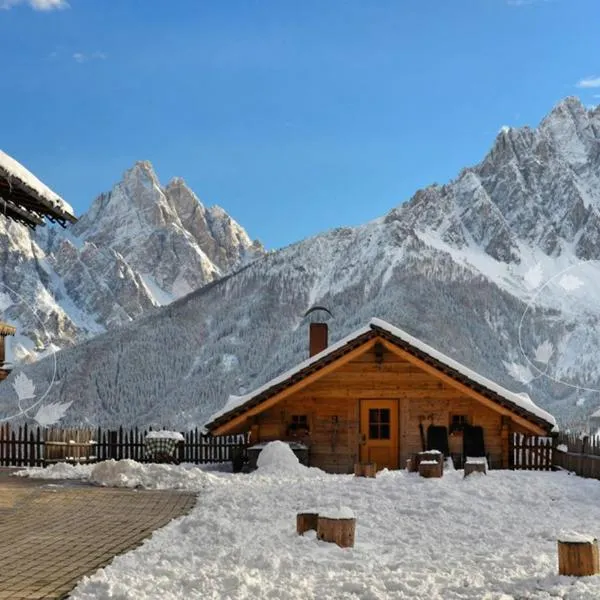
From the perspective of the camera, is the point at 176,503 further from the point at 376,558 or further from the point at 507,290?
the point at 507,290

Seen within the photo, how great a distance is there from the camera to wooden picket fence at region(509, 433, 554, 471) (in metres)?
25.3

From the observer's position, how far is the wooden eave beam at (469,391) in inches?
974

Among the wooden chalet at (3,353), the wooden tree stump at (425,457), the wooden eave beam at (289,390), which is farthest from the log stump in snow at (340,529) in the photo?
the wooden eave beam at (289,390)

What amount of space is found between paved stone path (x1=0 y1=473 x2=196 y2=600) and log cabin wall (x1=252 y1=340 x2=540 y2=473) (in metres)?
7.76

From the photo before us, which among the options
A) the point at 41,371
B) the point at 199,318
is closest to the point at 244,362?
the point at 199,318

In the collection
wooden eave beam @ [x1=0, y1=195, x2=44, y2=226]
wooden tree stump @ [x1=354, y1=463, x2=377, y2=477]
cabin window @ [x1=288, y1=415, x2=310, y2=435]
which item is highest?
wooden eave beam @ [x1=0, y1=195, x2=44, y2=226]

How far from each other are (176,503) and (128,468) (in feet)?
14.1

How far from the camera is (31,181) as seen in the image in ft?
53.5

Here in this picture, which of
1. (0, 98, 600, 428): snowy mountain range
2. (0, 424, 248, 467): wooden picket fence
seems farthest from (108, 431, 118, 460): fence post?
(0, 98, 600, 428): snowy mountain range

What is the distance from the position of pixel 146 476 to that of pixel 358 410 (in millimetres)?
8312

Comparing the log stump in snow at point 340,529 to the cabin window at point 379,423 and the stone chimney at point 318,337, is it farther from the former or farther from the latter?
the stone chimney at point 318,337

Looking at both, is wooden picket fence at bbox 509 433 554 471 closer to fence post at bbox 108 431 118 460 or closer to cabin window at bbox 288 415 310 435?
cabin window at bbox 288 415 310 435

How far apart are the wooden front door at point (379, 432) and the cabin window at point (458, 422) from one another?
5.08 feet

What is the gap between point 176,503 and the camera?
15.5 metres
